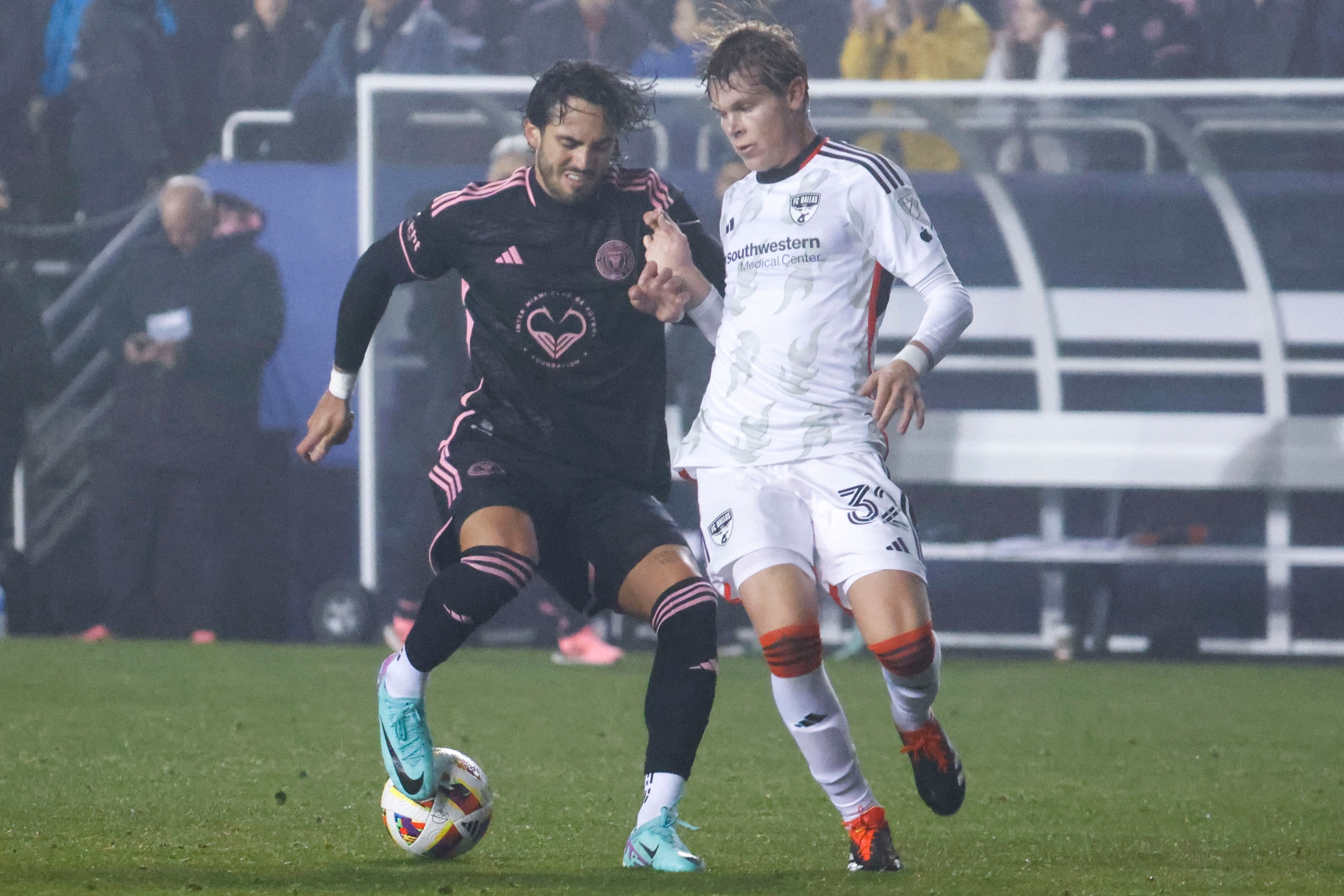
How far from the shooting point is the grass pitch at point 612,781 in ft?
12.3

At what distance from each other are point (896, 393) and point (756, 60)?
0.81 meters

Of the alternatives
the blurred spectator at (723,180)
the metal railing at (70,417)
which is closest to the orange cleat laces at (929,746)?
the blurred spectator at (723,180)

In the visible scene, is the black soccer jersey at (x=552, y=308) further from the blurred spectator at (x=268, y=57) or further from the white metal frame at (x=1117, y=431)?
the blurred spectator at (x=268, y=57)

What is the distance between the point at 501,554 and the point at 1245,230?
6761 mm

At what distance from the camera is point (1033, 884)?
3.65 metres

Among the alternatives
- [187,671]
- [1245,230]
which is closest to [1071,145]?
[1245,230]

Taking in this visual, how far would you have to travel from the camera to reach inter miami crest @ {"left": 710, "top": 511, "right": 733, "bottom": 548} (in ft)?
12.8

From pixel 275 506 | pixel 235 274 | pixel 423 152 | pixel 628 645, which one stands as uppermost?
pixel 423 152

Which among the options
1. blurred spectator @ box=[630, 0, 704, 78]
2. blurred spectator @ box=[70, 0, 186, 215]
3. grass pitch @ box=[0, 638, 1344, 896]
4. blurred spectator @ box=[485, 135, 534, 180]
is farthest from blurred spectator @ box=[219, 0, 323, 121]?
grass pitch @ box=[0, 638, 1344, 896]

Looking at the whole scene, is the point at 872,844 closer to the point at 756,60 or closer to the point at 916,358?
the point at 916,358

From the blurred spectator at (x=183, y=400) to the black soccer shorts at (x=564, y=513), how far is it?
609 centimetres

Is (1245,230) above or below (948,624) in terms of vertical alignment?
above

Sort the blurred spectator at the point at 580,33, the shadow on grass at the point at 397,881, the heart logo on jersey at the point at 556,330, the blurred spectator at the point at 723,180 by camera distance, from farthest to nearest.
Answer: the blurred spectator at the point at 580,33 < the blurred spectator at the point at 723,180 < the heart logo on jersey at the point at 556,330 < the shadow on grass at the point at 397,881

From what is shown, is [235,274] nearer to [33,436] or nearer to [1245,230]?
[33,436]
